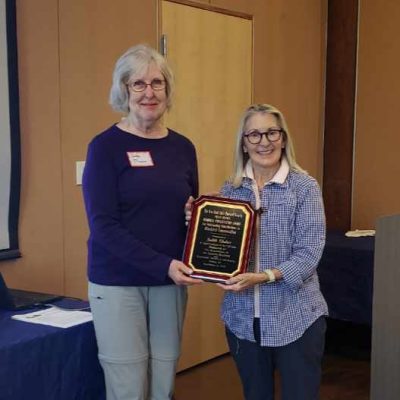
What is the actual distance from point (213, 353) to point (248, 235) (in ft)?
7.01

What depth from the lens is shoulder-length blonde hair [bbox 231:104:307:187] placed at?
2012mm

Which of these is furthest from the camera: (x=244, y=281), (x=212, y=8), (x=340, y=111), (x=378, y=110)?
(x=340, y=111)

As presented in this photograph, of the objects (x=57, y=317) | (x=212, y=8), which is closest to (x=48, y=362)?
(x=57, y=317)

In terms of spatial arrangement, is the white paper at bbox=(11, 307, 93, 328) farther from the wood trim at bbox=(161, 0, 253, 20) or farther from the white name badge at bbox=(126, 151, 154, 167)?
the wood trim at bbox=(161, 0, 253, 20)

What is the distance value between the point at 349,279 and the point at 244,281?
6.43ft

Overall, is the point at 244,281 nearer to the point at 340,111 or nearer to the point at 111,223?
the point at 111,223

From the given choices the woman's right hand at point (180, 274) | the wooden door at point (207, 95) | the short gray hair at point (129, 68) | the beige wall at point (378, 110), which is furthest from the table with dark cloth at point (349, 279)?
the short gray hair at point (129, 68)

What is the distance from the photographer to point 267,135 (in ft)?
6.50

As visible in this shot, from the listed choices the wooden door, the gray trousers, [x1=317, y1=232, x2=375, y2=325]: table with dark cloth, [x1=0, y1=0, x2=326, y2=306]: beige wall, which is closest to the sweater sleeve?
the gray trousers

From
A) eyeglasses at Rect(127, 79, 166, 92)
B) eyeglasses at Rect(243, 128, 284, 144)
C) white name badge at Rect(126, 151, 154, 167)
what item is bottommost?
white name badge at Rect(126, 151, 154, 167)

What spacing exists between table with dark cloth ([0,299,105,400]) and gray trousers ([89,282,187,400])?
11 centimetres

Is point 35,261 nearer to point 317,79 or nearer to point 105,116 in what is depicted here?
point 105,116

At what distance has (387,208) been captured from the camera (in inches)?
179

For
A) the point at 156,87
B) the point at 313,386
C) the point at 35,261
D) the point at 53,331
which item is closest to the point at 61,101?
the point at 35,261
